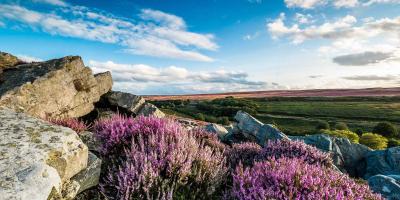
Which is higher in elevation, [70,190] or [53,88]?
[53,88]

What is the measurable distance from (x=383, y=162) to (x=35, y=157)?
502 inches

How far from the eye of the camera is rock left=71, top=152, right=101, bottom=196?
5016mm

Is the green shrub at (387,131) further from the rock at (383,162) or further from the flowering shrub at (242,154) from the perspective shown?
the flowering shrub at (242,154)

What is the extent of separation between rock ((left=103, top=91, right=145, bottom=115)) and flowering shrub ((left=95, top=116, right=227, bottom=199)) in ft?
33.5

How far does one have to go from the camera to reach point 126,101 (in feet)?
55.8

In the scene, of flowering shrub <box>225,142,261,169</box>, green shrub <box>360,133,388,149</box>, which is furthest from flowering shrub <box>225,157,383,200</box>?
green shrub <box>360,133,388,149</box>

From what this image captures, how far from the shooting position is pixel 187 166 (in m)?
5.09

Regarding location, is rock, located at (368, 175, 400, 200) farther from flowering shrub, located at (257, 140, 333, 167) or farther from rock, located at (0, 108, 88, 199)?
rock, located at (0, 108, 88, 199)

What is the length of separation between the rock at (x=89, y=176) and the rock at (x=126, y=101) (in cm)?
1109

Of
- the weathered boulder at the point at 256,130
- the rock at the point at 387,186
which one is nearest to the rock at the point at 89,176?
the rock at the point at 387,186

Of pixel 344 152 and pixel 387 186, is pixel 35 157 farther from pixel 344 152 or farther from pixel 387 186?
pixel 344 152

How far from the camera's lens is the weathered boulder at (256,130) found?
1221 centimetres

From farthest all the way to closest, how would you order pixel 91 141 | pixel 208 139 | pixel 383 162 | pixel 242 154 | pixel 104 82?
pixel 104 82
pixel 383 162
pixel 208 139
pixel 242 154
pixel 91 141

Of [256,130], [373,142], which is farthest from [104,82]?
[373,142]
